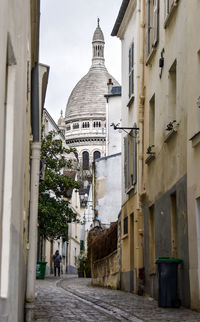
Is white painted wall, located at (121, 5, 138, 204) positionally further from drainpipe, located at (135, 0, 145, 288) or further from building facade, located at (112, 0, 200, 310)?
drainpipe, located at (135, 0, 145, 288)

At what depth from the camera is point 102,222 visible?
1405 inches

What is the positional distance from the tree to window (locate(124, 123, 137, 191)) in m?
12.6

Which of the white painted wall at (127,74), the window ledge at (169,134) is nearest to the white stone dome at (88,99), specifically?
the white painted wall at (127,74)

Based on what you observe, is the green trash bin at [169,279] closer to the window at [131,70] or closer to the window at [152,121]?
the window at [152,121]

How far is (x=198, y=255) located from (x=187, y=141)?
7.26 feet

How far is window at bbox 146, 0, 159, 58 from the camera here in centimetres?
1707

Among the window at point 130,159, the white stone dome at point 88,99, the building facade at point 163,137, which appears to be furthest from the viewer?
the white stone dome at point 88,99

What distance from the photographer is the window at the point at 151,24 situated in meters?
17.1

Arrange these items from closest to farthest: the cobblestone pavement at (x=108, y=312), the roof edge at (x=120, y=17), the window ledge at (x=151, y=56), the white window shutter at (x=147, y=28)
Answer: the cobblestone pavement at (x=108, y=312)
the window ledge at (x=151, y=56)
the white window shutter at (x=147, y=28)
the roof edge at (x=120, y=17)

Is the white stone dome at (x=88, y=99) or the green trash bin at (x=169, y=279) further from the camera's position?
the white stone dome at (x=88, y=99)

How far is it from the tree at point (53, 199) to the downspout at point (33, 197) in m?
22.0

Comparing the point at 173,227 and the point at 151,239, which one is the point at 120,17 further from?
the point at 173,227

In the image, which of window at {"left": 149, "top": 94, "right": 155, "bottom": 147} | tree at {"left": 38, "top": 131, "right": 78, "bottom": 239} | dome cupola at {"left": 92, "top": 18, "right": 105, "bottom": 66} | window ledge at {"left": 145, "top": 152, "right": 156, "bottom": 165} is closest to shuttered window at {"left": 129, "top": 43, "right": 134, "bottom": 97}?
window at {"left": 149, "top": 94, "right": 155, "bottom": 147}

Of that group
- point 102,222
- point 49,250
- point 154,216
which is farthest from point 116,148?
point 154,216
